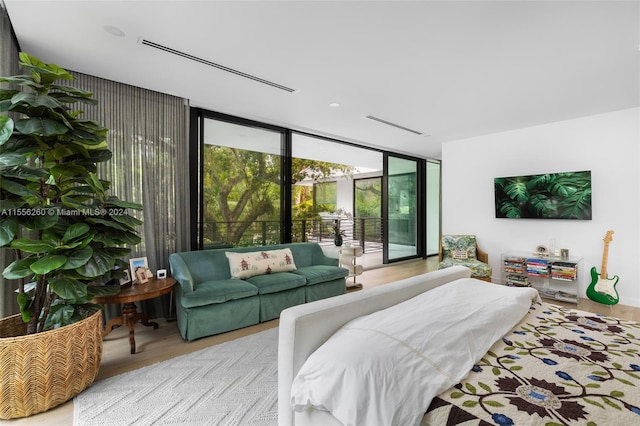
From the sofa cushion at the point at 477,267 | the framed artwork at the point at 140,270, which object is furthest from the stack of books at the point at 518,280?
the framed artwork at the point at 140,270

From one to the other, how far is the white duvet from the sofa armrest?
1.95m

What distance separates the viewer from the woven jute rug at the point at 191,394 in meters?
1.82

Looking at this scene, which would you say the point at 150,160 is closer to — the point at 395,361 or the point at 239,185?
the point at 239,185

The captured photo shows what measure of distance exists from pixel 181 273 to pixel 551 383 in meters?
2.89

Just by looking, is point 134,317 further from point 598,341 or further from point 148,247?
point 598,341

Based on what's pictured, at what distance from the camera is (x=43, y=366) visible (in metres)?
1.84

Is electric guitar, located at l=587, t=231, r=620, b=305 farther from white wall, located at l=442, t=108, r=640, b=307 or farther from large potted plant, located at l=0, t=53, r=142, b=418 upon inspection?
large potted plant, located at l=0, t=53, r=142, b=418

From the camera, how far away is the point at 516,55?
2611 millimetres

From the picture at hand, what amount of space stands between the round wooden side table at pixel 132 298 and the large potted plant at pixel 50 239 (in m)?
0.40

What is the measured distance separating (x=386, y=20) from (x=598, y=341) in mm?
2273

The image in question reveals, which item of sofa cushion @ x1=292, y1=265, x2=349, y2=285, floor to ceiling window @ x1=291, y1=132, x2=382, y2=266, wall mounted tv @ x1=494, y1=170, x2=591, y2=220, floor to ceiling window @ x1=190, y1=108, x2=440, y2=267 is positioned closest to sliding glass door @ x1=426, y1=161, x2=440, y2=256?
floor to ceiling window @ x1=190, y1=108, x2=440, y2=267

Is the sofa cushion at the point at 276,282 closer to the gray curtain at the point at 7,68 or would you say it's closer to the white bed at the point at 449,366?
the white bed at the point at 449,366

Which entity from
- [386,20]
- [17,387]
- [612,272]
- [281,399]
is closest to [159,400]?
[17,387]

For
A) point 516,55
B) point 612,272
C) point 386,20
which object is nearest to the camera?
point 386,20
